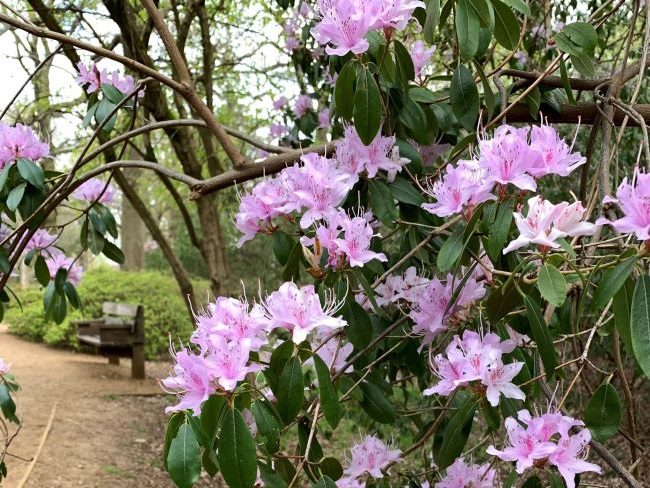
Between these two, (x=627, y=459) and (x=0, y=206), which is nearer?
(x=0, y=206)

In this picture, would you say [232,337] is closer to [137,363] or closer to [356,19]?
[356,19]

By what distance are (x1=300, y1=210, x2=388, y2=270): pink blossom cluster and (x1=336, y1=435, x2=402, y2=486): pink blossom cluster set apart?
0.58 metres

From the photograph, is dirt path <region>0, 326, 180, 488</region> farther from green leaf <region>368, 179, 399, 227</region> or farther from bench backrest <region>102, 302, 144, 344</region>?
green leaf <region>368, 179, 399, 227</region>

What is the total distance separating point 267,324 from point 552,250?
0.47 meters

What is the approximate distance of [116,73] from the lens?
2.15 metres

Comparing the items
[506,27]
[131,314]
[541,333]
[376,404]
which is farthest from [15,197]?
[131,314]

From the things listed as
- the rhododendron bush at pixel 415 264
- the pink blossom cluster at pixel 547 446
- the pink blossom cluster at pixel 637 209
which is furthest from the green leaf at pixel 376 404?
the pink blossom cluster at pixel 637 209

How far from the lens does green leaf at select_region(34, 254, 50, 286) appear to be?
2414 millimetres

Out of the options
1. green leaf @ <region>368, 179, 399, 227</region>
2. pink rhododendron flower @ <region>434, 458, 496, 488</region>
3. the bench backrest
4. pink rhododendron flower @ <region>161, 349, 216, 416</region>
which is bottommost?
the bench backrest

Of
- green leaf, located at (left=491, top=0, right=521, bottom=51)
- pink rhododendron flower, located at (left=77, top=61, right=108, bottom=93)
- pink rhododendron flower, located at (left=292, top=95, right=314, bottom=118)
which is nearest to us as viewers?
green leaf, located at (left=491, top=0, right=521, bottom=51)

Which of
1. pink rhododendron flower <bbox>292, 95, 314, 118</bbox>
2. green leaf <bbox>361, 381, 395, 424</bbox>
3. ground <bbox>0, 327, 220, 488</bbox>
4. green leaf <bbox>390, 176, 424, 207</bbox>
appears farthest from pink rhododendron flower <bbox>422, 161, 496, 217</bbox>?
ground <bbox>0, 327, 220, 488</bbox>

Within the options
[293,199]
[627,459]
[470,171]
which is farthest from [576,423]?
[627,459]

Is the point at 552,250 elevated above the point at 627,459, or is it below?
above

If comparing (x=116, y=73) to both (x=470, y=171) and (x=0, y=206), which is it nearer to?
(x=0, y=206)
